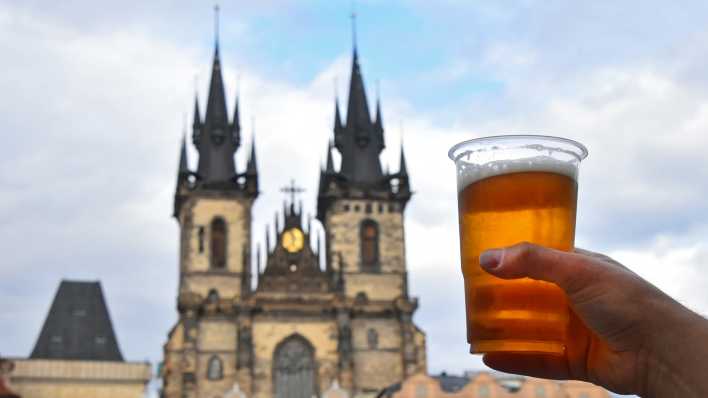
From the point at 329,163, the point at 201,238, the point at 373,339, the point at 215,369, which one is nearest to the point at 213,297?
the point at 201,238

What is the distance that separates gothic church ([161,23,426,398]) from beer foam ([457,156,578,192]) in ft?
126

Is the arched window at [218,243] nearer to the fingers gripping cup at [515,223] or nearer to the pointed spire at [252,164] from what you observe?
the pointed spire at [252,164]

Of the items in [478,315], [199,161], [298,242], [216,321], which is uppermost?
[199,161]

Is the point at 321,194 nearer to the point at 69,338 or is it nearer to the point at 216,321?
the point at 216,321

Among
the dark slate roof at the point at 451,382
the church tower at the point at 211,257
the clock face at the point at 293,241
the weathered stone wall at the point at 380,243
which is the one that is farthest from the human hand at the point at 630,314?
the clock face at the point at 293,241

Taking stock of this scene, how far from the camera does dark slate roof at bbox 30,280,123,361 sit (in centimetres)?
4425

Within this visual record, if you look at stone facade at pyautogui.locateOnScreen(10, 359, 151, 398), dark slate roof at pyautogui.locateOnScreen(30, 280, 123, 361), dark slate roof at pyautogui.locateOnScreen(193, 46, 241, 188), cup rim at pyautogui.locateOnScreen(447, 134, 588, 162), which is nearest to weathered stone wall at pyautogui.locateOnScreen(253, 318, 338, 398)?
stone facade at pyautogui.locateOnScreen(10, 359, 151, 398)

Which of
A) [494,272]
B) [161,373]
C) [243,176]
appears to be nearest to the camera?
[494,272]

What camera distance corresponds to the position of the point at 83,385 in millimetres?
42969

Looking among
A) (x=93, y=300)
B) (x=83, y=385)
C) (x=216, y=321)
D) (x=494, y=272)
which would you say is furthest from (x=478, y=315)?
(x=93, y=300)

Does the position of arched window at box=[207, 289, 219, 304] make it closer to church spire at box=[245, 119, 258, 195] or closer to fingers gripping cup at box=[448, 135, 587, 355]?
church spire at box=[245, 119, 258, 195]

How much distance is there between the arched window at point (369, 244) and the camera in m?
43.2

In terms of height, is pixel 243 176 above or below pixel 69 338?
above

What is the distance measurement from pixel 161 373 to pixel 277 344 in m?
4.58
